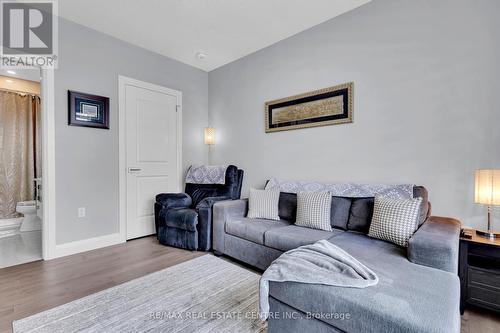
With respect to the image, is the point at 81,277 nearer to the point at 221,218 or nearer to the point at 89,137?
the point at 221,218

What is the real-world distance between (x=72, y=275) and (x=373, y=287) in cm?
254

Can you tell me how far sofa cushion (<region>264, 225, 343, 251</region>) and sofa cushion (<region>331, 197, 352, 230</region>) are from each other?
0.39 ft

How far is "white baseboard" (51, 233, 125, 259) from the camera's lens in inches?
105

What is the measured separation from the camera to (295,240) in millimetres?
1983

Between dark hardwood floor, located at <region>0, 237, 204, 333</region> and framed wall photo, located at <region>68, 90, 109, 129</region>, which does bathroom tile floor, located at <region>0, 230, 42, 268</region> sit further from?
framed wall photo, located at <region>68, 90, 109, 129</region>

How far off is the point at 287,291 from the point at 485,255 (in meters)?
1.45

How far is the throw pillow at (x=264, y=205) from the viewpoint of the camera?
8.76ft

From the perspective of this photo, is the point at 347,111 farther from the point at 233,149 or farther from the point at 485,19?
the point at 233,149

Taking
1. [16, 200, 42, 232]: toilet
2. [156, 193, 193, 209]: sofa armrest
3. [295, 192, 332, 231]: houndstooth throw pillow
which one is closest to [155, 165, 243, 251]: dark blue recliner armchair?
[156, 193, 193, 209]: sofa armrest

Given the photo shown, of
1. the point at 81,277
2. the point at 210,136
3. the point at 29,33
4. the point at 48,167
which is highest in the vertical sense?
the point at 29,33

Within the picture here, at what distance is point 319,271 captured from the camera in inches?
49.7

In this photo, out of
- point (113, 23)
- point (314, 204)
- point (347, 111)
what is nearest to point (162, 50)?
point (113, 23)

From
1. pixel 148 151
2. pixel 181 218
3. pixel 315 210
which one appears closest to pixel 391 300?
pixel 315 210

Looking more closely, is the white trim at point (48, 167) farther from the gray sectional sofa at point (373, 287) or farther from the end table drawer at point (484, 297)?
the end table drawer at point (484, 297)
